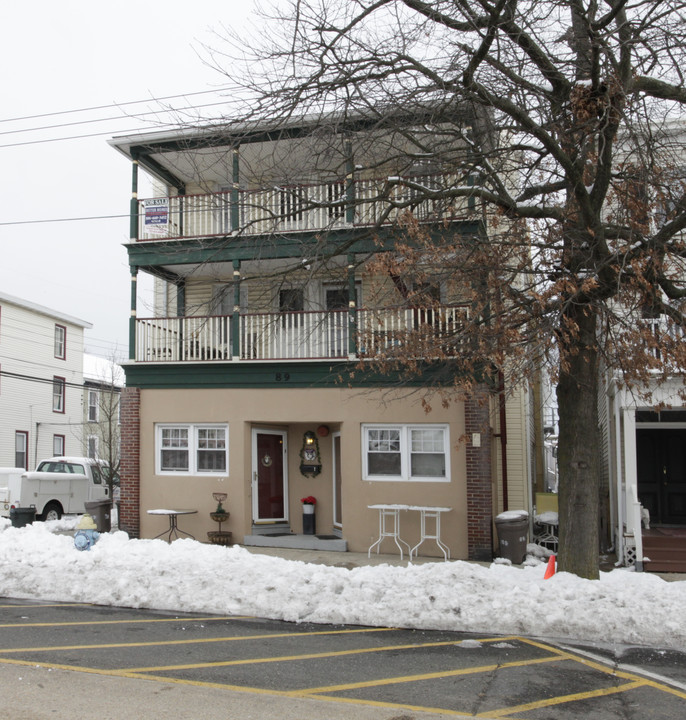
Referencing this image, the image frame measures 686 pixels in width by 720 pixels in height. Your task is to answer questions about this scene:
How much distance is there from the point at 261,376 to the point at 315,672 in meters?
9.32

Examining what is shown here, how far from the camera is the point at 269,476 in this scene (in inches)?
639

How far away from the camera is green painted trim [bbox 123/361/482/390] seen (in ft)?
47.8

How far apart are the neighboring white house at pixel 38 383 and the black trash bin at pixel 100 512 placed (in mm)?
13145

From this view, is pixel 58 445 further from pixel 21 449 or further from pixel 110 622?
pixel 110 622

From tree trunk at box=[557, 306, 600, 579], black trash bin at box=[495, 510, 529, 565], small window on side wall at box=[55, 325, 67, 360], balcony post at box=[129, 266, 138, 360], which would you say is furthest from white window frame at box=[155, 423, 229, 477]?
small window on side wall at box=[55, 325, 67, 360]

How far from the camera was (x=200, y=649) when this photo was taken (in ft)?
24.3

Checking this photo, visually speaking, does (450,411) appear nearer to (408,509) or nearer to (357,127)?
(408,509)

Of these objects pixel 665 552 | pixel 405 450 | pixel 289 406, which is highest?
pixel 289 406

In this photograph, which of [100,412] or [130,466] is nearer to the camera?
[130,466]

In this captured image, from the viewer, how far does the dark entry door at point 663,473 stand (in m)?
16.1

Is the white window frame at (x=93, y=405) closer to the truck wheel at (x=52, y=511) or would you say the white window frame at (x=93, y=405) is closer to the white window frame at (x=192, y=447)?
the truck wheel at (x=52, y=511)

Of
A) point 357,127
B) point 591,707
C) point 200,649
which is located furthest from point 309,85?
point 591,707

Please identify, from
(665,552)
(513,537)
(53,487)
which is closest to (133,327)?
(53,487)

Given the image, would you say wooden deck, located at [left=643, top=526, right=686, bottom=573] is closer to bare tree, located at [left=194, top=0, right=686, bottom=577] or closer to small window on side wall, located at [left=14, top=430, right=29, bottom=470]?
bare tree, located at [left=194, top=0, right=686, bottom=577]
